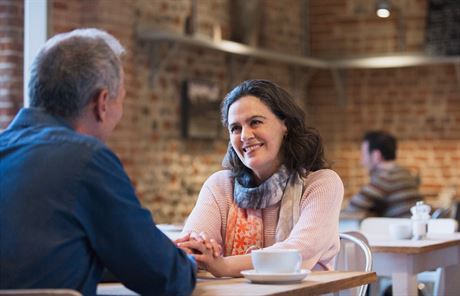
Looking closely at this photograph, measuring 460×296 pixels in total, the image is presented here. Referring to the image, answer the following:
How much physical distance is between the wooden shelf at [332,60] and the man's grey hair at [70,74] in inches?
218

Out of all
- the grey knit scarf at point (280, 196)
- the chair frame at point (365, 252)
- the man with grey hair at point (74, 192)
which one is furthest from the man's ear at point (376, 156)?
the man with grey hair at point (74, 192)

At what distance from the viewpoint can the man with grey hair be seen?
82.4 inches

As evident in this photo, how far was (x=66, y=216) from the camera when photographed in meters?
2.10

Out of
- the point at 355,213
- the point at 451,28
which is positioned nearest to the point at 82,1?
the point at 355,213

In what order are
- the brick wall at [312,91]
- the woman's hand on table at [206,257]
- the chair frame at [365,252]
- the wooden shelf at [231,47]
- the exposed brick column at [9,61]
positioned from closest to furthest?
the woman's hand on table at [206,257]
the chair frame at [365,252]
the exposed brick column at [9,61]
the wooden shelf at [231,47]
the brick wall at [312,91]

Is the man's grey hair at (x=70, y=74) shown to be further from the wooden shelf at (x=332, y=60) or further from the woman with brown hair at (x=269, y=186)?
the wooden shelf at (x=332, y=60)

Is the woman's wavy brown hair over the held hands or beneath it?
over

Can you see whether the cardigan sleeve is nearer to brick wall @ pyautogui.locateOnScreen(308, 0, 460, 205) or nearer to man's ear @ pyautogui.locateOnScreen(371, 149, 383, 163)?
man's ear @ pyautogui.locateOnScreen(371, 149, 383, 163)

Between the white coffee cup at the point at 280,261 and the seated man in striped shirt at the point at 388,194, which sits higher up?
the white coffee cup at the point at 280,261

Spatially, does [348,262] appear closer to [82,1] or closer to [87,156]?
[87,156]

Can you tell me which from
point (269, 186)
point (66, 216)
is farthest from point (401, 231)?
point (66, 216)

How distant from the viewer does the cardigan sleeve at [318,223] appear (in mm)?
3160

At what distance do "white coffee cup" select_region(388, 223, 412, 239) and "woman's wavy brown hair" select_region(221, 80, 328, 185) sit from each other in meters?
1.17

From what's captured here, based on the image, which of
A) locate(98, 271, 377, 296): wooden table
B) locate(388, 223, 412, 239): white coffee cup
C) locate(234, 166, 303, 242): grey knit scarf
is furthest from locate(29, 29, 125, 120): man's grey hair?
locate(388, 223, 412, 239): white coffee cup
